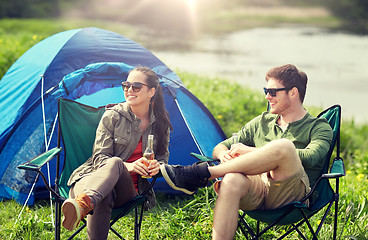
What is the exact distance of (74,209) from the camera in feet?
6.57

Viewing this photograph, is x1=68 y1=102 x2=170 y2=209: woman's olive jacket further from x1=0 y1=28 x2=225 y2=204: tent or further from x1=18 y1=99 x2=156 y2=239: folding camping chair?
x1=0 y1=28 x2=225 y2=204: tent

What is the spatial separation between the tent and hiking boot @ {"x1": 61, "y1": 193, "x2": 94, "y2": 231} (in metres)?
1.19

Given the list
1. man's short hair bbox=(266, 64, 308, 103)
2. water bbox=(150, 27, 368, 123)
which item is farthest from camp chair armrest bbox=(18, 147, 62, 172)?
water bbox=(150, 27, 368, 123)

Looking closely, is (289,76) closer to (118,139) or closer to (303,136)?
(303,136)

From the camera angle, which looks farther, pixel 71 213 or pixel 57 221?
pixel 57 221

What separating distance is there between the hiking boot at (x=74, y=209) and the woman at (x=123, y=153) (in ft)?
0.09

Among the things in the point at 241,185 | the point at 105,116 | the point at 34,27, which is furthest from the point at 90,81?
the point at 34,27

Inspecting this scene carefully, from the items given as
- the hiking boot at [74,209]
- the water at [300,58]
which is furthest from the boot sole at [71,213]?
the water at [300,58]

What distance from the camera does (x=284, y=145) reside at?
7.05 feet

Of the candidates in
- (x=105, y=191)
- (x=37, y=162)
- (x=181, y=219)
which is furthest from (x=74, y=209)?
(x=181, y=219)

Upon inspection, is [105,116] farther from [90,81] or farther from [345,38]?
[345,38]

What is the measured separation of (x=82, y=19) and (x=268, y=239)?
29.1 m

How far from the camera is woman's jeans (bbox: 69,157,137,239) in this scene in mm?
2127

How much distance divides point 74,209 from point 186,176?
0.55 m
